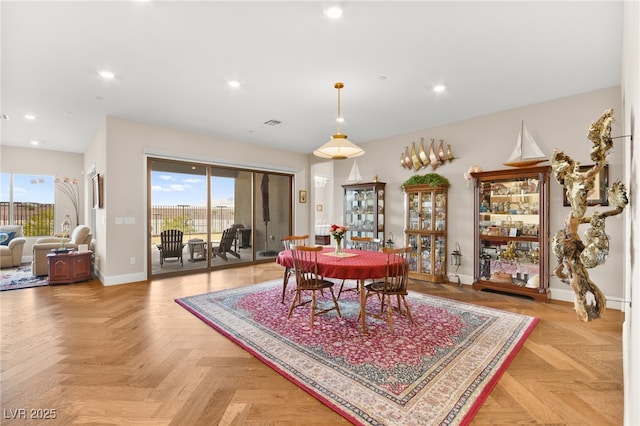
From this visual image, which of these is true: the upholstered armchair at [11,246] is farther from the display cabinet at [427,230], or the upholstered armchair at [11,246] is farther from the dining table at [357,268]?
the display cabinet at [427,230]

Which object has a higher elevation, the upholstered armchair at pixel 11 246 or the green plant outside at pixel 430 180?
the green plant outside at pixel 430 180

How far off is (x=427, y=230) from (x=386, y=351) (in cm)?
309

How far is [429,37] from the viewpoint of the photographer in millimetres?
2660

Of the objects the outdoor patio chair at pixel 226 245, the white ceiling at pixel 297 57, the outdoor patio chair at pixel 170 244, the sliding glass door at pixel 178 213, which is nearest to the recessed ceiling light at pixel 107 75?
the white ceiling at pixel 297 57

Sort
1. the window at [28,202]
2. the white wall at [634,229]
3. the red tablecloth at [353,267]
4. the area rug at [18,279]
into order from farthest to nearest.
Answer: the window at [28,202]
the area rug at [18,279]
the red tablecloth at [353,267]
the white wall at [634,229]

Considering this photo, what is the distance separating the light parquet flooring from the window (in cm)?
477

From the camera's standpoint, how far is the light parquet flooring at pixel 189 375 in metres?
1.78

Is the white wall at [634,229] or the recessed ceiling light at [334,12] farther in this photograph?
the recessed ceiling light at [334,12]

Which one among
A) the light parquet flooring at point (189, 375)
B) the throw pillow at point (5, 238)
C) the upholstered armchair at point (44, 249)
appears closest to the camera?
the light parquet flooring at point (189, 375)

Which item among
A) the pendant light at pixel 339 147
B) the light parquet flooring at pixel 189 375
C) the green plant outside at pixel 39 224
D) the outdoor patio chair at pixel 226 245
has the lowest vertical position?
the light parquet flooring at pixel 189 375

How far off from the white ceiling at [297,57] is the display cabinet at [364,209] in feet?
5.40

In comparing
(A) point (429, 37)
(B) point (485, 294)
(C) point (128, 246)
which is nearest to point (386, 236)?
(B) point (485, 294)

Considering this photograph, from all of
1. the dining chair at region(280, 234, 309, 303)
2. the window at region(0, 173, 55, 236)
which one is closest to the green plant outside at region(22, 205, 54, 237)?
the window at region(0, 173, 55, 236)

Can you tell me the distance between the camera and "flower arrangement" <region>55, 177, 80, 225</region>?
24.4 ft
